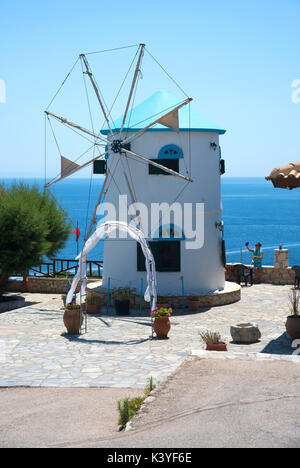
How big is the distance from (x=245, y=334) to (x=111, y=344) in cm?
324

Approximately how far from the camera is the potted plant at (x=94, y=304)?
19.1 m

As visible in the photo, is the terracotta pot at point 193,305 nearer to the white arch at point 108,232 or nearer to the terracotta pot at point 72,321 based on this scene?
→ the white arch at point 108,232

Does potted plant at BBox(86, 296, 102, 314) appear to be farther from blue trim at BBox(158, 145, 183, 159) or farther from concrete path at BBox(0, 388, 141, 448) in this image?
concrete path at BBox(0, 388, 141, 448)

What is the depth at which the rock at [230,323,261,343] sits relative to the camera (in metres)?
14.5

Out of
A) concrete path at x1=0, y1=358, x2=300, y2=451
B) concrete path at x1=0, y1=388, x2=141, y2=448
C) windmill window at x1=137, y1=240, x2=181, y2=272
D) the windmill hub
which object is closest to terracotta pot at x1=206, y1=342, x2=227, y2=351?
concrete path at x1=0, y1=358, x2=300, y2=451

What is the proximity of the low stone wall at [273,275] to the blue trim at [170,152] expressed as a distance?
621cm

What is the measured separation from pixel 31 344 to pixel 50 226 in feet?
31.6

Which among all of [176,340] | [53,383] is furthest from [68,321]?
[53,383]

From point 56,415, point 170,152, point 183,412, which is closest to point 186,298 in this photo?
point 170,152

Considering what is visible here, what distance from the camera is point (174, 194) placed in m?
20.5

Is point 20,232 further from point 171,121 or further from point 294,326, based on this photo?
point 294,326

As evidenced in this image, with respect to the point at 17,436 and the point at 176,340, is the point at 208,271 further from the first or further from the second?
the point at 17,436

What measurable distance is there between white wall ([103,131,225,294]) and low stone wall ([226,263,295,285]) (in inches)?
139

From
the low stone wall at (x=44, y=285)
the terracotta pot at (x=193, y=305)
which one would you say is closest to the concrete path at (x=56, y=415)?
the terracotta pot at (x=193, y=305)
